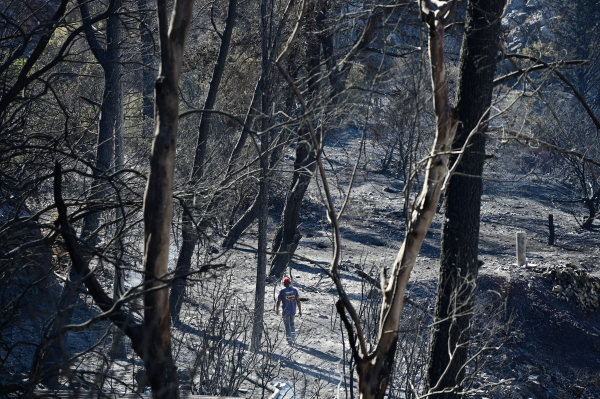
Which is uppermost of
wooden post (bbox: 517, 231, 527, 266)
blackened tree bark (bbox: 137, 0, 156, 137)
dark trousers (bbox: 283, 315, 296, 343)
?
blackened tree bark (bbox: 137, 0, 156, 137)

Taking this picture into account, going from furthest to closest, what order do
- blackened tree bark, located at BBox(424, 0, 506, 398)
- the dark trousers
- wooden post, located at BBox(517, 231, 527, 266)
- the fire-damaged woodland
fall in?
wooden post, located at BBox(517, 231, 527, 266)
the dark trousers
blackened tree bark, located at BBox(424, 0, 506, 398)
the fire-damaged woodland

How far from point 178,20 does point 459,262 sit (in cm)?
452

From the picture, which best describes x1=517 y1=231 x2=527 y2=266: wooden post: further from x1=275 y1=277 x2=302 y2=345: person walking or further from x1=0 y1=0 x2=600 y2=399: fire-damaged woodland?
x1=275 y1=277 x2=302 y2=345: person walking

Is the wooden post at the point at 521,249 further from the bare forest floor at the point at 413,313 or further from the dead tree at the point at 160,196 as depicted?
the dead tree at the point at 160,196

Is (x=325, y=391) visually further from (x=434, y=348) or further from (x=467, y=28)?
(x=467, y=28)

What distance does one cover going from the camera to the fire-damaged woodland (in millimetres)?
3744

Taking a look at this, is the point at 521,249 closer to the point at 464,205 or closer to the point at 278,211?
the point at 464,205

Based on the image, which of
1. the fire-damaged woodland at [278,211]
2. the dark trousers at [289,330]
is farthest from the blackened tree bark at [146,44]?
the dark trousers at [289,330]

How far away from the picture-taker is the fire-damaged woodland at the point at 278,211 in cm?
374

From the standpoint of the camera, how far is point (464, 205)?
265 inches

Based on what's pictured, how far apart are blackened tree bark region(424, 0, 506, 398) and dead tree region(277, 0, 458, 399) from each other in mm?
1681

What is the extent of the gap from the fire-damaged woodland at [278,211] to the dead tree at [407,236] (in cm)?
2

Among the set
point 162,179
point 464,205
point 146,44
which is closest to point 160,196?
point 162,179

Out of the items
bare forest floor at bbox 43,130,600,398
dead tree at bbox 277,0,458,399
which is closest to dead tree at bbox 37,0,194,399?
dead tree at bbox 277,0,458,399
